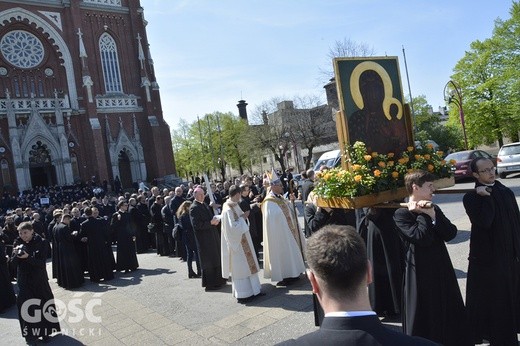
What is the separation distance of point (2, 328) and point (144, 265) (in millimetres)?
4706

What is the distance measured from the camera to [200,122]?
Answer: 61.7 meters

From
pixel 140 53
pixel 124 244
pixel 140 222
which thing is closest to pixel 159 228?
pixel 140 222

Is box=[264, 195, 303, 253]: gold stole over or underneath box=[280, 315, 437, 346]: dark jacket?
underneath

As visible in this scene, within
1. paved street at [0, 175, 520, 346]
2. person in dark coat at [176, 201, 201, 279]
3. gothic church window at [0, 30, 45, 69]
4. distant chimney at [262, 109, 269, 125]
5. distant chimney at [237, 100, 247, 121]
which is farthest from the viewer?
distant chimney at [237, 100, 247, 121]

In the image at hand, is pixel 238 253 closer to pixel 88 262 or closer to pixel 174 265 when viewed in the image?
pixel 174 265

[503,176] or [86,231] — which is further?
[503,176]

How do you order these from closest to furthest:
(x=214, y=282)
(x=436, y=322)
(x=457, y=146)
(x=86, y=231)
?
(x=436, y=322), (x=214, y=282), (x=86, y=231), (x=457, y=146)

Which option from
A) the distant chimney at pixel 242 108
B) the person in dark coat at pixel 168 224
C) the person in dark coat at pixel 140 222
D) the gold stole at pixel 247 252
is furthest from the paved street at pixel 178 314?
the distant chimney at pixel 242 108

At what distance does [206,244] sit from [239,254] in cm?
112

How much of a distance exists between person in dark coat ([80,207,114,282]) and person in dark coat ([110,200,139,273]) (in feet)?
1.68

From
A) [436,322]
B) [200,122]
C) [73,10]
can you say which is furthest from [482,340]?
[200,122]

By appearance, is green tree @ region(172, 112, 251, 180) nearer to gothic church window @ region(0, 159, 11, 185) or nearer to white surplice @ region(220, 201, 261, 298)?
gothic church window @ region(0, 159, 11, 185)

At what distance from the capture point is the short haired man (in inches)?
61.6

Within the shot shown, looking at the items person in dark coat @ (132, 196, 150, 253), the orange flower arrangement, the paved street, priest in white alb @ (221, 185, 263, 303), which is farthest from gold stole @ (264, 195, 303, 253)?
person in dark coat @ (132, 196, 150, 253)
